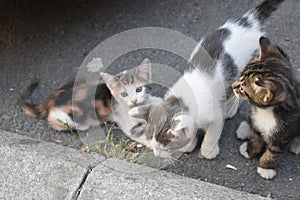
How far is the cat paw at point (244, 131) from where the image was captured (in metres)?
2.80

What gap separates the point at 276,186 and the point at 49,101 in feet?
4.80

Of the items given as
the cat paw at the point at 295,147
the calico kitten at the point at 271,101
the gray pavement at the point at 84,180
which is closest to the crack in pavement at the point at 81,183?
the gray pavement at the point at 84,180

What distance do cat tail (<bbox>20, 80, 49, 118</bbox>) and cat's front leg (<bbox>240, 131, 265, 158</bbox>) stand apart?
1242 millimetres

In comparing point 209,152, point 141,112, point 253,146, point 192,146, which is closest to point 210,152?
point 209,152

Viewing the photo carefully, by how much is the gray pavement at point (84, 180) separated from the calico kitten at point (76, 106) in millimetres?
438

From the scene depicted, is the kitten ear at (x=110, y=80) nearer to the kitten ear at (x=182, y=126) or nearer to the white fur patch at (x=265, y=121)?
the kitten ear at (x=182, y=126)

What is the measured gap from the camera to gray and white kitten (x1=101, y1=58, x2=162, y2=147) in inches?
112

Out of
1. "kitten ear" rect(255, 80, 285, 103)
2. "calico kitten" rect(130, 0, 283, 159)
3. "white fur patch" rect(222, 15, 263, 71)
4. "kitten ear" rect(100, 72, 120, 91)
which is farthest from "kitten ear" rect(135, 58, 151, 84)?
"kitten ear" rect(255, 80, 285, 103)

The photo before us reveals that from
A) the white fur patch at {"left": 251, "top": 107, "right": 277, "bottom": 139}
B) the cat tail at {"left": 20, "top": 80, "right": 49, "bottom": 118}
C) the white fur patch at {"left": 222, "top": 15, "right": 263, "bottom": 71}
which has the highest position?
the white fur patch at {"left": 222, "top": 15, "right": 263, "bottom": 71}

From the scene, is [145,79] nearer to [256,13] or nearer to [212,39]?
[212,39]

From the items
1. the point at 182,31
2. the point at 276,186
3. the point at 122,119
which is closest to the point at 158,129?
the point at 122,119

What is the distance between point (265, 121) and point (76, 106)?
1149 mm

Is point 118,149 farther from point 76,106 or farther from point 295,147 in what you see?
point 295,147

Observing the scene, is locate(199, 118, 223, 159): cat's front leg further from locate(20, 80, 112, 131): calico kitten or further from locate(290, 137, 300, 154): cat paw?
locate(20, 80, 112, 131): calico kitten
